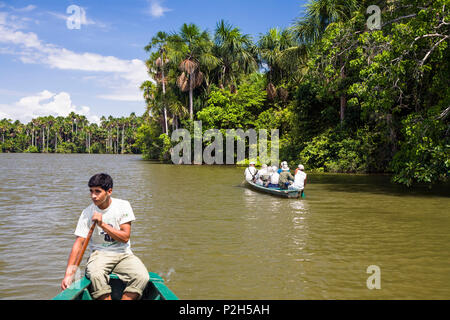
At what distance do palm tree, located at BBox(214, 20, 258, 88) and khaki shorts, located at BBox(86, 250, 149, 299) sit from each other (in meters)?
41.2

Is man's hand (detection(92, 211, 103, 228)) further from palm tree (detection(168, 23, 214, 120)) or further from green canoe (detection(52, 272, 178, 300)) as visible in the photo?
palm tree (detection(168, 23, 214, 120))

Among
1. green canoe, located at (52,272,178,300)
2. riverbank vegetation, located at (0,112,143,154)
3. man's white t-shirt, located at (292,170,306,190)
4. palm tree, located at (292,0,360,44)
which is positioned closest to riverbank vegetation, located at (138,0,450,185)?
palm tree, located at (292,0,360,44)

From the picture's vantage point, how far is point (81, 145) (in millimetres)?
131875

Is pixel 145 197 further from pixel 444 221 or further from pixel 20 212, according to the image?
pixel 444 221

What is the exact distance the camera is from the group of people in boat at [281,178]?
16312 millimetres

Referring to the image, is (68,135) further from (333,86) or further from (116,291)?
(116,291)

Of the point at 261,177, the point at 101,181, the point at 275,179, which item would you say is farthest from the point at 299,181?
the point at 101,181

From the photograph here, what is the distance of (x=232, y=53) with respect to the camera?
44656mm

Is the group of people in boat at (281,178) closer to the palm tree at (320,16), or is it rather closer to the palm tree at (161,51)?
the palm tree at (320,16)

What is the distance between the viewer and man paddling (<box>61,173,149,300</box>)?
462 cm

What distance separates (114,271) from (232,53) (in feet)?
137

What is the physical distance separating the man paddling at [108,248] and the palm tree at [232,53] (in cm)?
4111

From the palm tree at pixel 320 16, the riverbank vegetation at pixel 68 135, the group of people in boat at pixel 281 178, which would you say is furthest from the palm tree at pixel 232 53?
the riverbank vegetation at pixel 68 135
